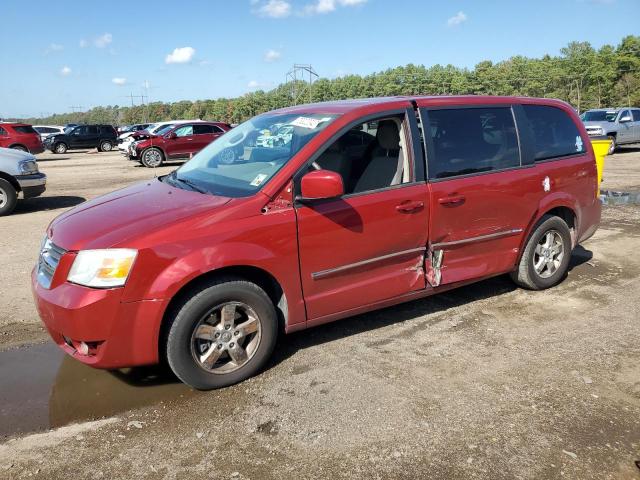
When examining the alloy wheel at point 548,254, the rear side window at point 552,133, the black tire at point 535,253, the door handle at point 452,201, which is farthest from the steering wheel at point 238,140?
the alloy wheel at point 548,254

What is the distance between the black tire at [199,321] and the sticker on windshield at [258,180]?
68cm

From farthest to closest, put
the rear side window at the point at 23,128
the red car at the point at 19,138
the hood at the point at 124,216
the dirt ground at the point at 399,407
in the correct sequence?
1. the rear side window at the point at 23,128
2. the red car at the point at 19,138
3. the hood at the point at 124,216
4. the dirt ground at the point at 399,407

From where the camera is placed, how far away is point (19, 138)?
2153cm

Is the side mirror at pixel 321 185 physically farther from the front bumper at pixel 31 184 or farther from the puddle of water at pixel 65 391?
the front bumper at pixel 31 184

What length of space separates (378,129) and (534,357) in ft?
6.75

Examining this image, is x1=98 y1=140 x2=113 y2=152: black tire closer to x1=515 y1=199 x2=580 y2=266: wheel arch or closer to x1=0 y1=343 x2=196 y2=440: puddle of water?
x1=0 y1=343 x2=196 y2=440: puddle of water

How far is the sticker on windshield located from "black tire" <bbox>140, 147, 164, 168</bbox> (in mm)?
17404

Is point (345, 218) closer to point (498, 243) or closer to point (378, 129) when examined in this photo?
point (378, 129)

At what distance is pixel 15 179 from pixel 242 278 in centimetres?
837

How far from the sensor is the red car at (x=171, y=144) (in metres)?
19.7

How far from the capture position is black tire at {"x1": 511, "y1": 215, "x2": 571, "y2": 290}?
189 inches

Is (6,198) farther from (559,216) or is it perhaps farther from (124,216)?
(559,216)

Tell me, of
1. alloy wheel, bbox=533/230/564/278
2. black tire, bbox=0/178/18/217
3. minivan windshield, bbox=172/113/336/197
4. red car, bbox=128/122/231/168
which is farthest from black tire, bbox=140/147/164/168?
alloy wheel, bbox=533/230/564/278

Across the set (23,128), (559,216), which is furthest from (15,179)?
(23,128)
